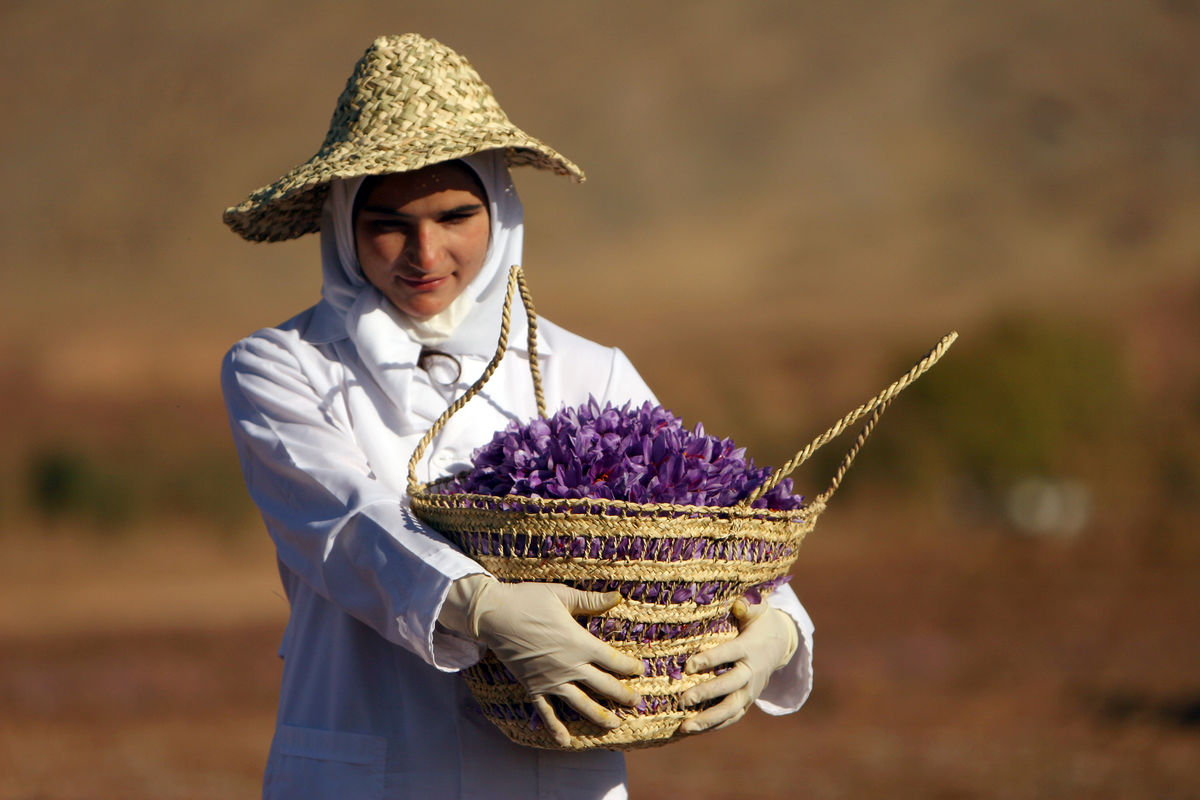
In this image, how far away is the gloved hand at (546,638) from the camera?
2355 mm

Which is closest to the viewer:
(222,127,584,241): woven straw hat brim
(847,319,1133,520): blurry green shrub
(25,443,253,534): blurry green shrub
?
(222,127,584,241): woven straw hat brim

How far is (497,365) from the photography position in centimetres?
269

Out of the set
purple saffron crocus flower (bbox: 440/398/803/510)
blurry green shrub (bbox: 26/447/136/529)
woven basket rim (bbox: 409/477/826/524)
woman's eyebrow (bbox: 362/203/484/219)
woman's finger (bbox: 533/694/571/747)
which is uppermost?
blurry green shrub (bbox: 26/447/136/529)

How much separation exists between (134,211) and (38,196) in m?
3.89

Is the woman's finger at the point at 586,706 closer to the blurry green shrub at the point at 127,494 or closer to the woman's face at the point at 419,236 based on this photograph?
the woman's face at the point at 419,236

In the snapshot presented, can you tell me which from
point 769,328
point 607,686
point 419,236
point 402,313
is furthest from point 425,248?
point 769,328

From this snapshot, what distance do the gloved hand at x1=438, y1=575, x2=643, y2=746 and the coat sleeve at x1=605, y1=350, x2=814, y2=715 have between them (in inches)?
20.3

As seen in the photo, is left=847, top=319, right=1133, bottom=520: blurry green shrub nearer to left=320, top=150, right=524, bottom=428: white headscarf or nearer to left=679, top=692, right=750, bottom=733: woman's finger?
left=320, top=150, right=524, bottom=428: white headscarf

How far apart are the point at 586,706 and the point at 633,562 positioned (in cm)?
26

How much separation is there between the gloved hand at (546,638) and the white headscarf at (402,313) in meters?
0.56

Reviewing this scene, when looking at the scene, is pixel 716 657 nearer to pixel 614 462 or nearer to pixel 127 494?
pixel 614 462

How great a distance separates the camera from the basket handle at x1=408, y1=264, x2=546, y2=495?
102 inches

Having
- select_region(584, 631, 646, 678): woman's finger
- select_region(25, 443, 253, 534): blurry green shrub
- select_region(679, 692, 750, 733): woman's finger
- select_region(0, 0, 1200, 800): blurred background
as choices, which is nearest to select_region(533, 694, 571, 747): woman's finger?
select_region(584, 631, 646, 678): woman's finger

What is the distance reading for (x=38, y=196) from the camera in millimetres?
50969
